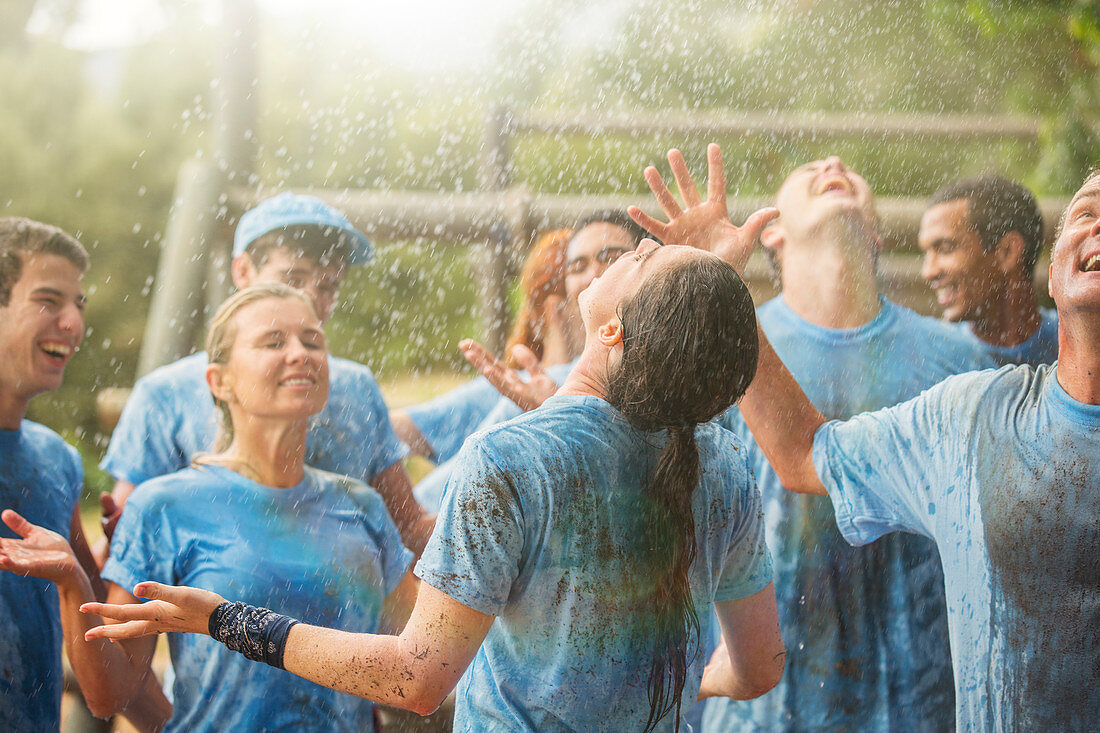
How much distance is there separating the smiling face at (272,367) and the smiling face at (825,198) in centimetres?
143

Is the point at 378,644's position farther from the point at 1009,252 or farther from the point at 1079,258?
the point at 1009,252

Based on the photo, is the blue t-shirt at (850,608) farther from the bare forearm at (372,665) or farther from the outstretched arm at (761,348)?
the bare forearm at (372,665)

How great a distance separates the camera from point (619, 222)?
2766mm

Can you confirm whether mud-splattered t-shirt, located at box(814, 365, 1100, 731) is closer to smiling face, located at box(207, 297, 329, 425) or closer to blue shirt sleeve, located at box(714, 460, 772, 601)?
blue shirt sleeve, located at box(714, 460, 772, 601)

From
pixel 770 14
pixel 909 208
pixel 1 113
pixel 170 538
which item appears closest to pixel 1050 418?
pixel 909 208

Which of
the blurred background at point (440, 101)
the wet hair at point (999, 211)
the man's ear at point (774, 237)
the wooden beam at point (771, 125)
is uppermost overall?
the blurred background at point (440, 101)

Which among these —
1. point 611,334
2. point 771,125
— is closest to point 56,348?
point 611,334

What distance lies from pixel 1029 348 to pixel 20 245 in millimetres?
2921

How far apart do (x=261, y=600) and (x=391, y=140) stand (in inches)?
544

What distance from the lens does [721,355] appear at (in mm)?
1474

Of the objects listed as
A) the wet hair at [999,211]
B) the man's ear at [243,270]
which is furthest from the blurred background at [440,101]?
the man's ear at [243,270]

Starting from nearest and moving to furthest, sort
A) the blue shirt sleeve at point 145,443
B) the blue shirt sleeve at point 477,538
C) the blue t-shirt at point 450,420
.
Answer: the blue shirt sleeve at point 477,538
the blue shirt sleeve at point 145,443
the blue t-shirt at point 450,420

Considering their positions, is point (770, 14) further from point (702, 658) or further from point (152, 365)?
point (702, 658)

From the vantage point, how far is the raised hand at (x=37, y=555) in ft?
6.34
